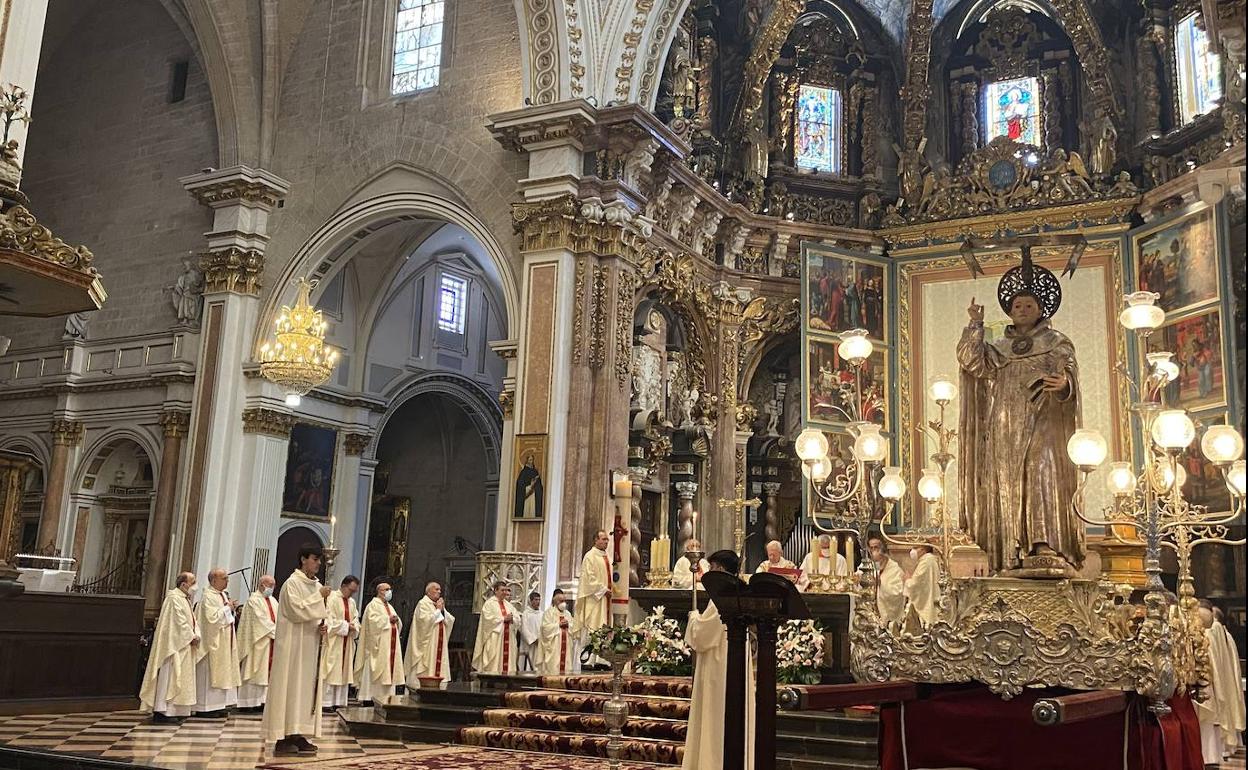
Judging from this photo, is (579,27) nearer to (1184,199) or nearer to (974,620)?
(1184,199)

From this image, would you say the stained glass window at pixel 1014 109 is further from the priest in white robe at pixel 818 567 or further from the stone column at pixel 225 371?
the stone column at pixel 225 371

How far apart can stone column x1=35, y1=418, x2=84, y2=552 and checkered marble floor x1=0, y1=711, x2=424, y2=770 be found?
359 inches

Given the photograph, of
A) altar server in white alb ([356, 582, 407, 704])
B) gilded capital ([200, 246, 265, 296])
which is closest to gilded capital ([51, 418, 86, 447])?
gilded capital ([200, 246, 265, 296])

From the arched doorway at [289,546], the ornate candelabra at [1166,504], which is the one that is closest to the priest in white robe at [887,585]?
the ornate candelabra at [1166,504]

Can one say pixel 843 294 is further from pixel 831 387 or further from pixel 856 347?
pixel 856 347

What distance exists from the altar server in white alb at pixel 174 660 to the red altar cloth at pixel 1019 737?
9.22m

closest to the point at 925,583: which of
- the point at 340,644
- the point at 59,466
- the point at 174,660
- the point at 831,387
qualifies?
the point at 831,387

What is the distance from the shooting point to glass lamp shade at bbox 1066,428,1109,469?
24.9 ft

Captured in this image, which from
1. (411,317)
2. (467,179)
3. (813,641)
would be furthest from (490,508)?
(813,641)

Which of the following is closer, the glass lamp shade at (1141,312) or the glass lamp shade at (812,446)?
the glass lamp shade at (1141,312)

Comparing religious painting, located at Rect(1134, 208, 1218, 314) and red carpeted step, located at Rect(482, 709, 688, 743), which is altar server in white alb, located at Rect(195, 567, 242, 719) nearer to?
red carpeted step, located at Rect(482, 709, 688, 743)

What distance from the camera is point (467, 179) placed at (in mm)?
18484

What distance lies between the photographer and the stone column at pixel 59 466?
70.4ft

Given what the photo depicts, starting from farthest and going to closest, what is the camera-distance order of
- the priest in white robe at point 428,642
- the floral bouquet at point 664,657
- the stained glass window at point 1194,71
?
1. the stained glass window at point 1194,71
2. the priest in white robe at point 428,642
3. the floral bouquet at point 664,657
